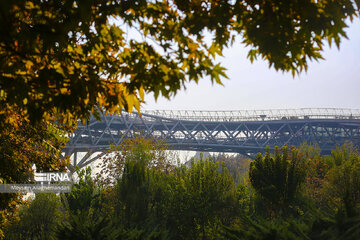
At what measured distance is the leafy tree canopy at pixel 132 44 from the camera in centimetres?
459

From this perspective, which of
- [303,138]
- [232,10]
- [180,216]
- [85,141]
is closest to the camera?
[232,10]

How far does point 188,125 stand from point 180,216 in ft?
209

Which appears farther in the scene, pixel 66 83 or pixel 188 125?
pixel 188 125

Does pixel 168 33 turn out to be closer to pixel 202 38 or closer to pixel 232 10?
pixel 202 38

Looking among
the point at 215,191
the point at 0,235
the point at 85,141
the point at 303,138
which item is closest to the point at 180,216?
the point at 215,191

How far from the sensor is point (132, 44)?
208 inches

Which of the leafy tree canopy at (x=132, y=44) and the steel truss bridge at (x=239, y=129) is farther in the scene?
the steel truss bridge at (x=239, y=129)

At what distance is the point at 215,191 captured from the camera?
16.1 metres

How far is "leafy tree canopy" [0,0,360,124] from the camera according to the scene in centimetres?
459

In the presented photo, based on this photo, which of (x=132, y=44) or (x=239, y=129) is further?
(x=239, y=129)

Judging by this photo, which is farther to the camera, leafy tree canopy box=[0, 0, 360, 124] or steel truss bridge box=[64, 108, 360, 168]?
steel truss bridge box=[64, 108, 360, 168]

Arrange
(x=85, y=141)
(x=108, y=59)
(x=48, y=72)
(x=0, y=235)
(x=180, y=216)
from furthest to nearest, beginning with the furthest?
(x=85, y=141)
(x=180, y=216)
(x=0, y=235)
(x=108, y=59)
(x=48, y=72)

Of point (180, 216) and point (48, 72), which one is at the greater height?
point (48, 72)

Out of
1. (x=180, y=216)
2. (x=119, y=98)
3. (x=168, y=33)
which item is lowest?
(x=180, y=216)
